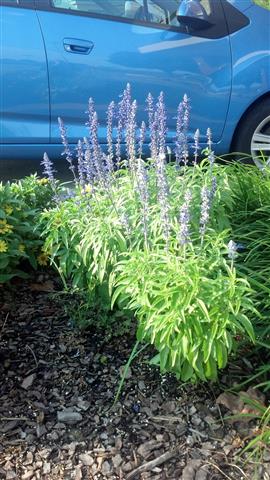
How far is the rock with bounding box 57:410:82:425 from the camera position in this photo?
8.92 ft

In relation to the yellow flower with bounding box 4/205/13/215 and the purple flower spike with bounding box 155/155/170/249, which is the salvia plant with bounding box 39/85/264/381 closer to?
the purple flower spike with bounding box 155/155/170/249

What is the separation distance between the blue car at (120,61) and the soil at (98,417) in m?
2.40

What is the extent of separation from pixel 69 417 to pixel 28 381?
0.32 meters

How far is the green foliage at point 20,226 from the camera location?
128 inches

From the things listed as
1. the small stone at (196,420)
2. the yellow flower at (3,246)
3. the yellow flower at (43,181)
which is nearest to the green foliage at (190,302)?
the small stone at (196,420)

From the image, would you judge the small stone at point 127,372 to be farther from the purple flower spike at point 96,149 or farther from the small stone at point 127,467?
the purple flower spike at point 96,149

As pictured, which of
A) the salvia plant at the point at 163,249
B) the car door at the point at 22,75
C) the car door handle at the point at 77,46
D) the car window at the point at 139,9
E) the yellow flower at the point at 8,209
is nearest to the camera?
the salvia plant at the point at 163,249

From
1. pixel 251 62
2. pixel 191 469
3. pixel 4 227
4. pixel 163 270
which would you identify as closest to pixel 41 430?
pixel 191 469

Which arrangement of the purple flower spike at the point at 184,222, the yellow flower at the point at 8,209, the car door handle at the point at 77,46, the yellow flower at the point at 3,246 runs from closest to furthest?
the purple flower spike at the point at 184,222 → the yellow flower at the point at 3,246 → the yellow flower at the point at 8,209 → the car door handle at the point at 77,46

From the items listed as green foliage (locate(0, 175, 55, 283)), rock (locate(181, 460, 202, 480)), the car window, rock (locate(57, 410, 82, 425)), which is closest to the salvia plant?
green foliage (locate(0, 175, 55, 283))

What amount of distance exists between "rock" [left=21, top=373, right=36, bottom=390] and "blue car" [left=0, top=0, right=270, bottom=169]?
2.73 m

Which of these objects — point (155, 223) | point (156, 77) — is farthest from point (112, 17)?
point (155, 223)

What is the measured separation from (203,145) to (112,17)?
4.47ft

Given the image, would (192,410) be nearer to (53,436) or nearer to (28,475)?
(53,436)
